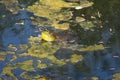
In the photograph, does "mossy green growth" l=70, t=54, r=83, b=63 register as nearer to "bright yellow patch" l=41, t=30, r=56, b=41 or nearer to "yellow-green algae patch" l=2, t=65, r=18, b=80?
"bright yellow patch" l=41, t=30, r=56, b=41

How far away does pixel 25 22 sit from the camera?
5.67m

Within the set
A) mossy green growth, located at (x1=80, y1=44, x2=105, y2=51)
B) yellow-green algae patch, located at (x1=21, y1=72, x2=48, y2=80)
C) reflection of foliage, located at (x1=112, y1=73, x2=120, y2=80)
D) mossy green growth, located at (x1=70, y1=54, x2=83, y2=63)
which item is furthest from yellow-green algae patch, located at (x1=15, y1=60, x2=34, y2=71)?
reflection of foliage, located at (x1=112, y1=73, x2=120, y2=80)

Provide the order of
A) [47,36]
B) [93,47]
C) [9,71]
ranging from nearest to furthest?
[9,71] < [93,47] < [47,36]

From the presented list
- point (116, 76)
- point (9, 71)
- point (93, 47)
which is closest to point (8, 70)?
point (9, 71)

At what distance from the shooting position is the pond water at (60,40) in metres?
4.24

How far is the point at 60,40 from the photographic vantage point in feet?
16.2

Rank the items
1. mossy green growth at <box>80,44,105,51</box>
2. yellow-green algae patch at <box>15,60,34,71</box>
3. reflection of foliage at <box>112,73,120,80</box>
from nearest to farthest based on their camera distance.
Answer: reflection of foliage at <box>112,73,120,80</box> < yellow-green algae patch at <box>15,60,34,71</box> < mossy green growth at <box>80,44,105,51</box>

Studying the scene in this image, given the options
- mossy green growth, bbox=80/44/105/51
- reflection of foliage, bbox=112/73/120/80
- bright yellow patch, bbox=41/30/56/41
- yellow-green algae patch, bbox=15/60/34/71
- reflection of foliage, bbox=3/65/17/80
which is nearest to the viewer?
reflection of foliage, bbox=112/73/120/80

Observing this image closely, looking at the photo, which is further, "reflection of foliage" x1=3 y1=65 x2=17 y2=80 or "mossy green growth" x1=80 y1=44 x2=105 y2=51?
"mossy green growth" x1=80 y1=44 x2=105 y2=51

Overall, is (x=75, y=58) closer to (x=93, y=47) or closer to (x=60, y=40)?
(x=93, y=47)

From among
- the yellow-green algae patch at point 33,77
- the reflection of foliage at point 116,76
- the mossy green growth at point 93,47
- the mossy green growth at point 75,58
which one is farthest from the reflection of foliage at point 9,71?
the reflection of foliage at point 116,76

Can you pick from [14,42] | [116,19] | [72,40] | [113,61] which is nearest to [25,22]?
[14,42]

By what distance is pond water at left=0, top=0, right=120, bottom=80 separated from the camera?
4.24 metres

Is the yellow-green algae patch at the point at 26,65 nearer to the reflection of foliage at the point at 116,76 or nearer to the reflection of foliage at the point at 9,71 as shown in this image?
the reflection of foliage at the point at 9,71
